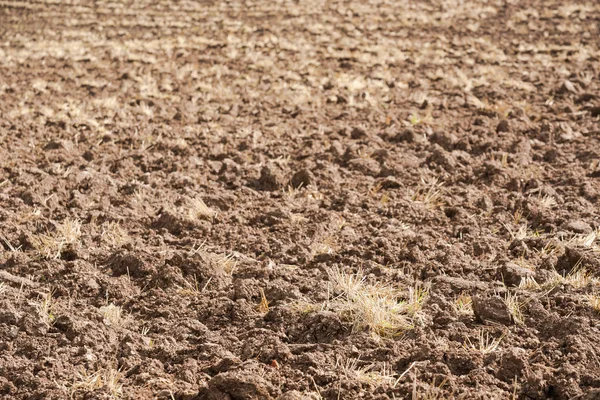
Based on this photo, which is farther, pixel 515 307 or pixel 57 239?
pixel 57 239

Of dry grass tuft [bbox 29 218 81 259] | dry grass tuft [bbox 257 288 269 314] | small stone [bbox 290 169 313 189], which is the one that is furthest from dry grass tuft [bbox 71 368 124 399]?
small stone [bbox 290 169 313 189]

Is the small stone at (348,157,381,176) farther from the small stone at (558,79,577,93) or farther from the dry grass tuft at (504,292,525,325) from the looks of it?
the small stone at (558,79,577,93)

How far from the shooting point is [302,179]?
23.1ft

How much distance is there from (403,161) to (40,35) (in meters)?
11.6

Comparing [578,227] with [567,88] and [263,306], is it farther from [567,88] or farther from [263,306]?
[567,88]

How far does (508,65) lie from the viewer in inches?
478

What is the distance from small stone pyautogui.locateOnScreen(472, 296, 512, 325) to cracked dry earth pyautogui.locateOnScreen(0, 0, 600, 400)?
11 mm

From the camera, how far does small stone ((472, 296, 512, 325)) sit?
4430 millimetres

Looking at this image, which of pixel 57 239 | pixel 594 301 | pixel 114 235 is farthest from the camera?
pixel 114 235

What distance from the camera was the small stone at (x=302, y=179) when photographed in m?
7.02

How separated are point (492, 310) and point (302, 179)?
2899 mm

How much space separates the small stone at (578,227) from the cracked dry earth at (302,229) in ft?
0.06

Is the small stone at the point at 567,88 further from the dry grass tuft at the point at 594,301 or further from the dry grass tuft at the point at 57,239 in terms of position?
the dry grass tuft at the point at 57,239

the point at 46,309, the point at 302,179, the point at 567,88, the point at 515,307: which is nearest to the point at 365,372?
the point at 515,307
